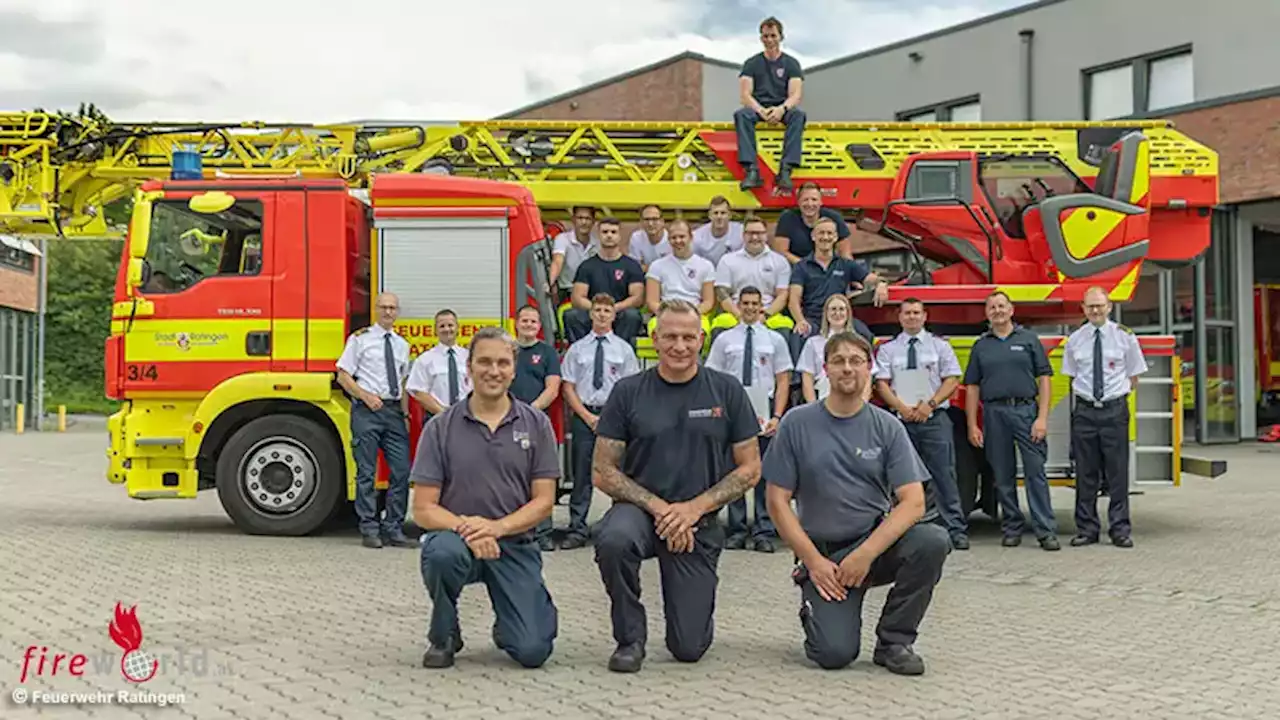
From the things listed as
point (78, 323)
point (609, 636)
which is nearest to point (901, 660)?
point (609, 636)

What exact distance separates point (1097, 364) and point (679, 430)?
545 cm

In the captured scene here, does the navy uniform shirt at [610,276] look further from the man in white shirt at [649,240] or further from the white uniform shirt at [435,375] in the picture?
the white uniform shirt at [435,375]

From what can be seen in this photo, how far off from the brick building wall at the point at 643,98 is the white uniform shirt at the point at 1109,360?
21.3 m

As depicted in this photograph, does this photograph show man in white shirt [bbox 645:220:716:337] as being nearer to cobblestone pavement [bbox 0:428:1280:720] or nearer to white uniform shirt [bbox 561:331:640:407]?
white uniform shirt [bbox 561:331:640:407]

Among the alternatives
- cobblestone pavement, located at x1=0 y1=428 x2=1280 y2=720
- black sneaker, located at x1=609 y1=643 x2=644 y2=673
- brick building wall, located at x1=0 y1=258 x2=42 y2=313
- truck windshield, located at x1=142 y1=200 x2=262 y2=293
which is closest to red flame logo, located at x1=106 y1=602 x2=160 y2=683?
cobblestone pavement, located at x1=0 y1=428 x2=1280 y2=720

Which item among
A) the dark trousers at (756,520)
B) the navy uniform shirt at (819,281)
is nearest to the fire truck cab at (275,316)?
the navy uniform shirt at (819,281)

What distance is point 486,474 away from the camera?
20.1 ft

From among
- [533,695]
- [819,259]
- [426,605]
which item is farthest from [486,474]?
[819,259]

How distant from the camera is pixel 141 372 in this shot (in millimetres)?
10852

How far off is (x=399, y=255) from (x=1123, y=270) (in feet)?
20.3

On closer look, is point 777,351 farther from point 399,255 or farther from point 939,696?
point 939,696

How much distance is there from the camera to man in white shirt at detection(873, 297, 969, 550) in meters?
10.5

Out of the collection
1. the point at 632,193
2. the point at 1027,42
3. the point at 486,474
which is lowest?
the point at 486,474

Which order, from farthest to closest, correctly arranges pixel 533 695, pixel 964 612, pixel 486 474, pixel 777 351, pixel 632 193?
pixel 632 193, pixel 777 351, pixel 964 612, pixel 486 474, pixel 533 695
